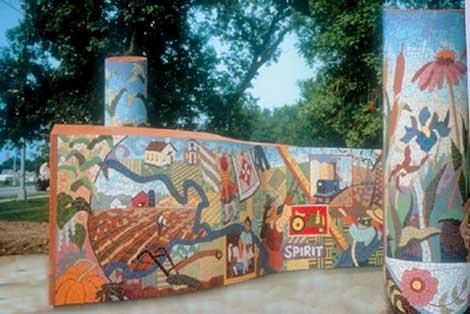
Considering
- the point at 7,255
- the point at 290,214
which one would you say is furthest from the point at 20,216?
the point at 290,214

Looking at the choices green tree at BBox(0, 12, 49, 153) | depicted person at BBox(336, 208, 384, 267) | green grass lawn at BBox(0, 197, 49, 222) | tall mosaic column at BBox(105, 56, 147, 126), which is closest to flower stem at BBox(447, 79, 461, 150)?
depicted person at BBox(336, 208, 384, 267)

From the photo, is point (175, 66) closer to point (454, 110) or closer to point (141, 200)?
point (141, 200)

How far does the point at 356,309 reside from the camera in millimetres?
9047

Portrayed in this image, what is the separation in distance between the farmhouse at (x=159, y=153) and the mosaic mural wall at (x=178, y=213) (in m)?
0.02

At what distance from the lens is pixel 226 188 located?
11.0 metres

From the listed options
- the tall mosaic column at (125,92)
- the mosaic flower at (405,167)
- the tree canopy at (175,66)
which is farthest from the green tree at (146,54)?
the mosaic flower at (405,167)

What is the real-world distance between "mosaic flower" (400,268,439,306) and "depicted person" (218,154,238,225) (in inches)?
181

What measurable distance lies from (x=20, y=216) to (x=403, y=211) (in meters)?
18.8

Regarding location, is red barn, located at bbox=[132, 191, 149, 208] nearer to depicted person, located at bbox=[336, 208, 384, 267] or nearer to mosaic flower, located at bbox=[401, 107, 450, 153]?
mosaic flower, located at bbox=[401, 107, 450, 153]

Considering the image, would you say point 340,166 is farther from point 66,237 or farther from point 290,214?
point 66,237

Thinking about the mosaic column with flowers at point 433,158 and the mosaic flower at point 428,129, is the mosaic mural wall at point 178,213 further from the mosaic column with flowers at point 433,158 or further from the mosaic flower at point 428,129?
the mosaic flower at point 428,129

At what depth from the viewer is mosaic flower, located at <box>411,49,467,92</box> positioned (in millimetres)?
6695

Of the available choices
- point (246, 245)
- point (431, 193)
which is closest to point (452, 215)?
point (431, 193)

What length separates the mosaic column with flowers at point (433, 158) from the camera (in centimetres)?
668
